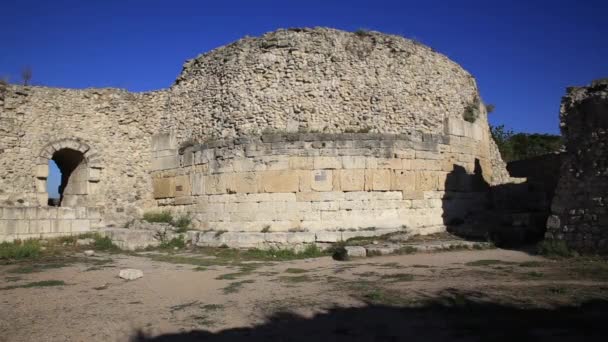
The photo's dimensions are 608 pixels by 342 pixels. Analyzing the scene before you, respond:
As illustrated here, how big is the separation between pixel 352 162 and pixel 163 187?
19.9ft

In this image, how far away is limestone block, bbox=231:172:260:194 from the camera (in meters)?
12.5

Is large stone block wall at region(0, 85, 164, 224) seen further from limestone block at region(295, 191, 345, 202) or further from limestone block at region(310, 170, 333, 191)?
limestone block at region(310, 170, 333, 191)

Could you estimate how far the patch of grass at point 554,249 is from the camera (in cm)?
972

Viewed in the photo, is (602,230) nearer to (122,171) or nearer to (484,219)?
(484,219)

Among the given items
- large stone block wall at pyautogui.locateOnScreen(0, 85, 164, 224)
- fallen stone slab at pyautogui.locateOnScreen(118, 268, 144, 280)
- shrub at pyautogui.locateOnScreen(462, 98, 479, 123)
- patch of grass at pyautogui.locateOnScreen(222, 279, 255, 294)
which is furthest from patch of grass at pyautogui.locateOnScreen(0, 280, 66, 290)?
shrub at pyautogui.locateOnScreen(462, 98, 479, 123)

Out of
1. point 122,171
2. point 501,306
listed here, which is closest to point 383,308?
point 501,306

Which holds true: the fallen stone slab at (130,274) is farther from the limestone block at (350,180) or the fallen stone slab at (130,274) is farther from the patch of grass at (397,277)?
the limestone block at (350,180)

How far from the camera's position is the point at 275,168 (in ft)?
40.7

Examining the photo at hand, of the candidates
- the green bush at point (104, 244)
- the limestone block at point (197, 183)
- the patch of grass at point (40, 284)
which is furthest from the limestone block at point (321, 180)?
the patch of grass at point (40, 284)

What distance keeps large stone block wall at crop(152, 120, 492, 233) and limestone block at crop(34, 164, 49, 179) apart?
4127 millimetres

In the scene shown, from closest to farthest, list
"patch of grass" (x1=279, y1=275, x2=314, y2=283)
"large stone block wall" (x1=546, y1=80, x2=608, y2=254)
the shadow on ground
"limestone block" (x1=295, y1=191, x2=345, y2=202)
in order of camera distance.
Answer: the shadow on ground
"patch of grass" (x1=279, y1=275, x2=314, y2=283)
"large stone block wall" (x1=546, y1=80, x2=608, y2=254)
"limestone block" (x1=295, y1=191, x2=345, y2=202)

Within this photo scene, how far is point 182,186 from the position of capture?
45.8ft

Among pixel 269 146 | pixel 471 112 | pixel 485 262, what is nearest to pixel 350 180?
pixel 269 146

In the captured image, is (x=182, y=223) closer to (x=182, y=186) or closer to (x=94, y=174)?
(x=182, y=186)
